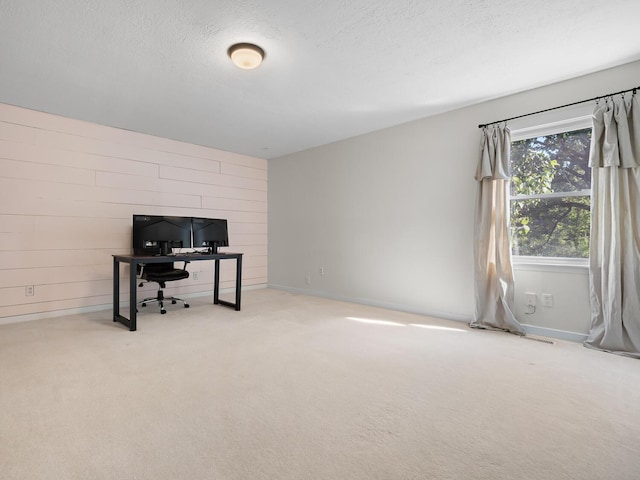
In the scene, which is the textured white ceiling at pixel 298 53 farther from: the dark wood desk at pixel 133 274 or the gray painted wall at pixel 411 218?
the dark wood desk at pixel 133 274

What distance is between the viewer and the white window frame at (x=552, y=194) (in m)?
2.86

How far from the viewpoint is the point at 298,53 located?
2459 mm

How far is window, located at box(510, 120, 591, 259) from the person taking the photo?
2.90 m

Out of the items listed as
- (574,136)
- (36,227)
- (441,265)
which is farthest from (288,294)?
(574,136)

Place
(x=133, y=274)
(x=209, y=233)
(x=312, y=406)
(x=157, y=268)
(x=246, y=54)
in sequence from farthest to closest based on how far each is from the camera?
(x=209, y=233) < (x=157, y=268) < (x=133, y=274) < (x=246, y=54) < (x=312, y=406)

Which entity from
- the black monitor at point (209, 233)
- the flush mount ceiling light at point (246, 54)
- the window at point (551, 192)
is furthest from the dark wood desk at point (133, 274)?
the window at point (551, 192)

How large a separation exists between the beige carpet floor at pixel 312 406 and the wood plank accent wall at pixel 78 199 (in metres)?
0.78

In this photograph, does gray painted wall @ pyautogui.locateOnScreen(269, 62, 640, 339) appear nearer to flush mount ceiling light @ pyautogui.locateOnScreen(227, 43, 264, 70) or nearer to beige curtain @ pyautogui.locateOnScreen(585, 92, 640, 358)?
beige curtain @ pyautogui.locateOnScreen(585, 92, 640, 358)

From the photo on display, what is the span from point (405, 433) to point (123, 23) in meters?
3.01

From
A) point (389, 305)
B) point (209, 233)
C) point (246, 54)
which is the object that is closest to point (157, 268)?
point (209, 233)

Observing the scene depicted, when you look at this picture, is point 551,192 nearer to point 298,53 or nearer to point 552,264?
point 552,264

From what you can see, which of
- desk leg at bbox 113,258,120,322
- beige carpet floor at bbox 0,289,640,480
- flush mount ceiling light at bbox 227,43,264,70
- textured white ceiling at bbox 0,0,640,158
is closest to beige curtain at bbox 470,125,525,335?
beige carpet floor at bbox 0,289,640,480

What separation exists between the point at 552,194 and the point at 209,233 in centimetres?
391

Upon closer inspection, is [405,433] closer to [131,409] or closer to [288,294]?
[131,409]
